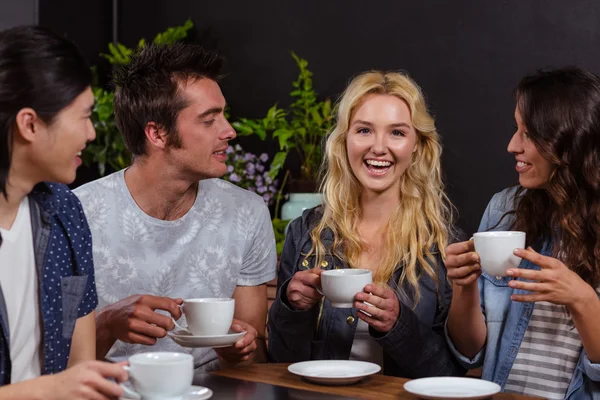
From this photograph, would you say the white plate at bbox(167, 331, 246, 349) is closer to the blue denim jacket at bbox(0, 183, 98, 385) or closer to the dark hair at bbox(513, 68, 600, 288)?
the blue denim jacket at bbox(0, 183, 98, 385)

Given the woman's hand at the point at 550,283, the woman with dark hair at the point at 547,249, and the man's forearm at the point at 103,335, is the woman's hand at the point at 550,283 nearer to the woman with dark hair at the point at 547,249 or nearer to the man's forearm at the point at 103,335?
the woman with dark hair at the point at 547,249

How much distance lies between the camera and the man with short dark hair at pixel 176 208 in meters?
2.60

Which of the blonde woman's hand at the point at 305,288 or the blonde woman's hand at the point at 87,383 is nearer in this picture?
the blonde woman's hand at the point at 87,383

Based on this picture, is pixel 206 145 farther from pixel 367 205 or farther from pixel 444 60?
pixel 444 60

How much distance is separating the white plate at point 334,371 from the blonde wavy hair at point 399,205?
66 centimetres

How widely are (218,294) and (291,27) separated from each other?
1.81 metres

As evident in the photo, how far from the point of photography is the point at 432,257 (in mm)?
2564

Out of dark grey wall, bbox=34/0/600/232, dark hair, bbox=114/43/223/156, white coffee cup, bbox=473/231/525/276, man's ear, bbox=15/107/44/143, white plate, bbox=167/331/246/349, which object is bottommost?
white plate, bbox=167/331/246/349

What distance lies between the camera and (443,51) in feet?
11.5

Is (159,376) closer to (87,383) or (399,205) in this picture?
(87,383)

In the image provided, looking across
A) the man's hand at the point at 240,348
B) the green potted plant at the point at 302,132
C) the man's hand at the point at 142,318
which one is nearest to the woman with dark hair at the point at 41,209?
the man's hand at the point at 142,318

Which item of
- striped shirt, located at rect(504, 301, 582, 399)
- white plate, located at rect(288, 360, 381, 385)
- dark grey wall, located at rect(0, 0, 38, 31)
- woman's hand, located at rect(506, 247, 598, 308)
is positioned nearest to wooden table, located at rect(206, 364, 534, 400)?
white plate, located at rect(288, 360, 381, 385)

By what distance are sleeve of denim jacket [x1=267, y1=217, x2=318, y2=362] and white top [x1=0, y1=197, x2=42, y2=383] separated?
712mm

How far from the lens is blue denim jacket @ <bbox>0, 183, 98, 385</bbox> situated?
6.01 feet
